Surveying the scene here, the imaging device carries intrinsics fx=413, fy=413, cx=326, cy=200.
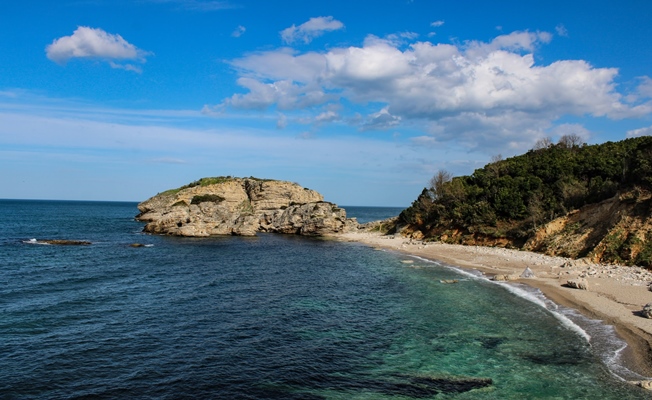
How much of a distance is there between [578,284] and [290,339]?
2284cm

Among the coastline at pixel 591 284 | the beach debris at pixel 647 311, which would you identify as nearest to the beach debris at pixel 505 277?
the coastline at pixel 591 284

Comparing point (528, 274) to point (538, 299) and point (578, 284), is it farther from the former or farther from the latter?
point (538, 299)

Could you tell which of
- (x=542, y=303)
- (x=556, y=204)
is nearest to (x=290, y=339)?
(x=542, y=303)

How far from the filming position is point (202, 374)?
58.2 ft

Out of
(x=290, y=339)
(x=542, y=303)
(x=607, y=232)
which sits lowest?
(x=290, y=339)

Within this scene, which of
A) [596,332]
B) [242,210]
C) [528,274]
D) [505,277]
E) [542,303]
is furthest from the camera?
[242,210]

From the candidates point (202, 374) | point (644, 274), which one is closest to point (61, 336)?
point (202, 374)

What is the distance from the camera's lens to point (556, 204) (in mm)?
54906

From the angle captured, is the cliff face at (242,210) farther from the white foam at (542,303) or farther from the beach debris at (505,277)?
the white foam at (542,303)

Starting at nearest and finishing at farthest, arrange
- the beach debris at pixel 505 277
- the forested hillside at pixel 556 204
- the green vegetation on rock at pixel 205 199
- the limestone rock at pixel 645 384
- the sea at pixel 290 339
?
the limestone rock at pixel 645 384 < the sea at pixel 290 339 < the beach debris at pixel 505 277 < the forested hillside at pixel 556 204 < the green vegetation on rock at pixel 205 199

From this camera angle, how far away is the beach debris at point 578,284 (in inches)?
1219

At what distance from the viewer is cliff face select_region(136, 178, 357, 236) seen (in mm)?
81125

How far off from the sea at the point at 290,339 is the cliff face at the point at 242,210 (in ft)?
127

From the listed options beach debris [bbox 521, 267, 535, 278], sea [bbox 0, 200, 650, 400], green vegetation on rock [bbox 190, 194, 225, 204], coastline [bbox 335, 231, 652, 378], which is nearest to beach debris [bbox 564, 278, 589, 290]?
coastline [bbox 335, 231, 652, 378]
